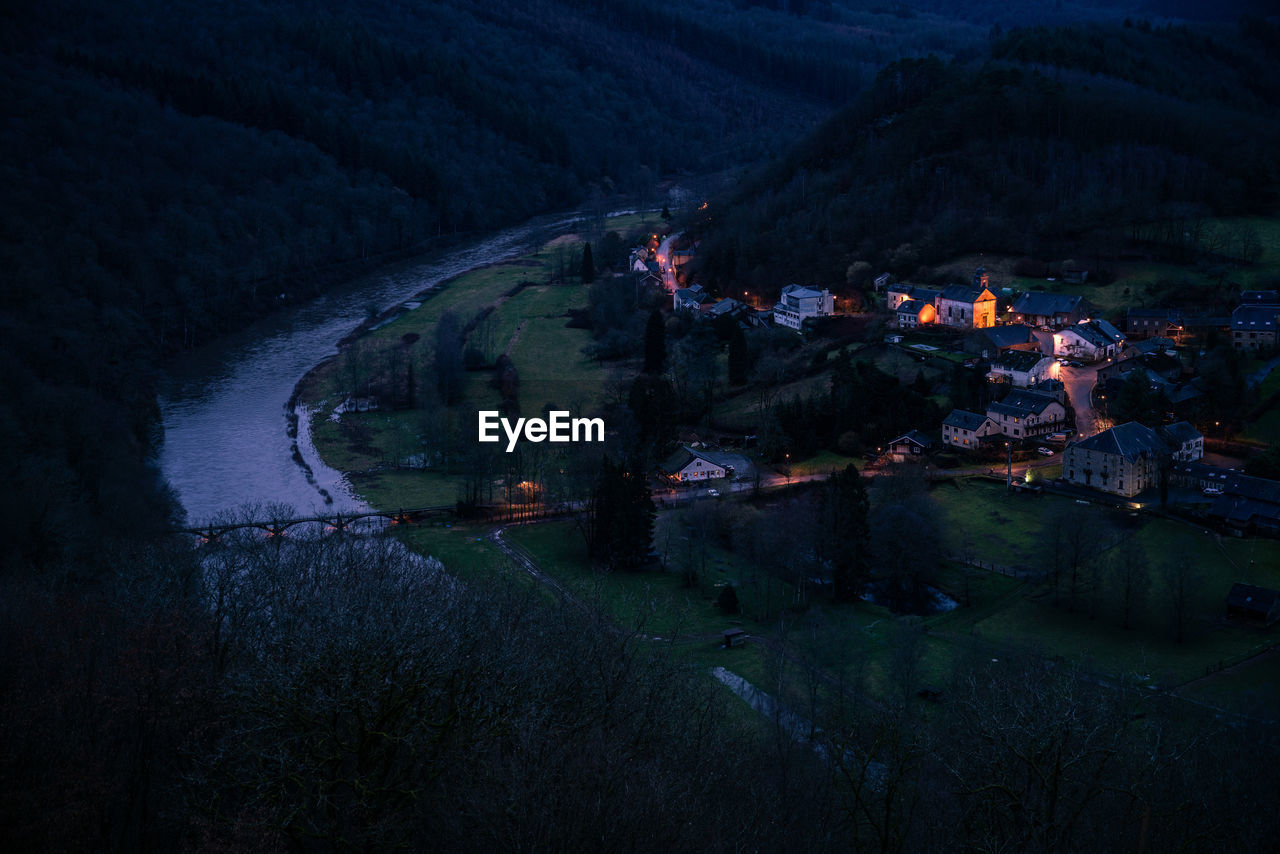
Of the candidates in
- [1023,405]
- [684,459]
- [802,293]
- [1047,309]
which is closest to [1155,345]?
[1047,309]

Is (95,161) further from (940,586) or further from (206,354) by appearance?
(940,586)

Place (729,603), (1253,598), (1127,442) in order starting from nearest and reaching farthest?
(1253,598)
(729,603)
(1127,442)

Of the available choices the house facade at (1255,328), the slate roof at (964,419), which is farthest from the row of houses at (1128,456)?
the house facade at (1255,328)

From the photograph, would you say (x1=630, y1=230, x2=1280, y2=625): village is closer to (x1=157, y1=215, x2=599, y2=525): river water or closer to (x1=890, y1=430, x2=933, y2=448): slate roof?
(x1=890, y1=430, x2=933, y2=448): slate roof

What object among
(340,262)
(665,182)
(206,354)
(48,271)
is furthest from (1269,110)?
(48,271)

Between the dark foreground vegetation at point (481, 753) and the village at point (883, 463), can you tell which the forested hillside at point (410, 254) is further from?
the village at point (883, 463)

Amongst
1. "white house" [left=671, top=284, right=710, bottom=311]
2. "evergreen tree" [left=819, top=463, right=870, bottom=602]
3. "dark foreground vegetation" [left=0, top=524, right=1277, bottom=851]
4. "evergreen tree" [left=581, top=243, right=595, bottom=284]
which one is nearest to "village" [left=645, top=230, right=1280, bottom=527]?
"white house" [left=671, top=284, right=710, bottom=311]

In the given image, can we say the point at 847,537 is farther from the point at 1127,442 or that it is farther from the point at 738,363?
the point at 738,363
